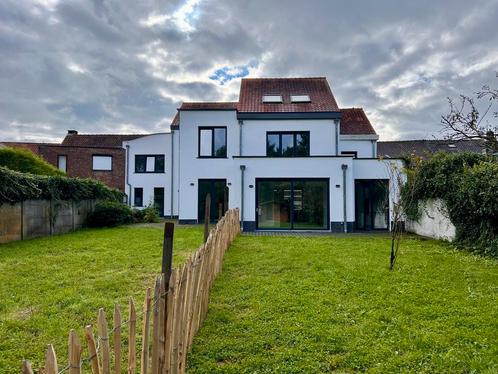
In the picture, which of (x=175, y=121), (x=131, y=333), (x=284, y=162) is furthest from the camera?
(x=175, y=121)

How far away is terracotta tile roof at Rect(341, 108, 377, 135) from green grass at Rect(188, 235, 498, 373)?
13116mm

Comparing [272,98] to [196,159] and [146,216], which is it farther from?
[146,216]

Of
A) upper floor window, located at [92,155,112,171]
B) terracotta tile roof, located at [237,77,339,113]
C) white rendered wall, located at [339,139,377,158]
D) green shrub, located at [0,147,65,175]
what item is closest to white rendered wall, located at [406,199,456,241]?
white rendered wall, located at [339,139,377,158]

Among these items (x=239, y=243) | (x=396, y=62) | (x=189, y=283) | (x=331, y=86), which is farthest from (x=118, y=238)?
(x=331, y=86)

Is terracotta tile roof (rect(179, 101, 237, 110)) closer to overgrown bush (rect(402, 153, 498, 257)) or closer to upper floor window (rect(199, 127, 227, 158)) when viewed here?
upper floor window (rect(199, 127, 227, 158))

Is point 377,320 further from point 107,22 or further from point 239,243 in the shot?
point 107,22

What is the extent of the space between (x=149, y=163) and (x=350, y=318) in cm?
2135

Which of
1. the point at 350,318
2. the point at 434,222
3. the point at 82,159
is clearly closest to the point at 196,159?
the point at 434,222

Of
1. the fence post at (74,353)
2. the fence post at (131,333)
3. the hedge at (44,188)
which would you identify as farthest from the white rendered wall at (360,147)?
the fence post at (74,353)

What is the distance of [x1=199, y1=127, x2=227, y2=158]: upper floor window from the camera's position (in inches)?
685

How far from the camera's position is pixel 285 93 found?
64.6ft

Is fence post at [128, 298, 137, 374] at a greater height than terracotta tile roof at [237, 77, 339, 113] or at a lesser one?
lesser

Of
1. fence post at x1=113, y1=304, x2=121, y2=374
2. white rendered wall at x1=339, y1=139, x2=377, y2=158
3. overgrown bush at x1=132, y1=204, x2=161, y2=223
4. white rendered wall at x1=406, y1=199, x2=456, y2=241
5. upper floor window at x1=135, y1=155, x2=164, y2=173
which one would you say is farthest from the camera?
upper floor window at x1=135, y1=155, x2=164, y2=173

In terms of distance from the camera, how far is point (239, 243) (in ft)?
35.5
